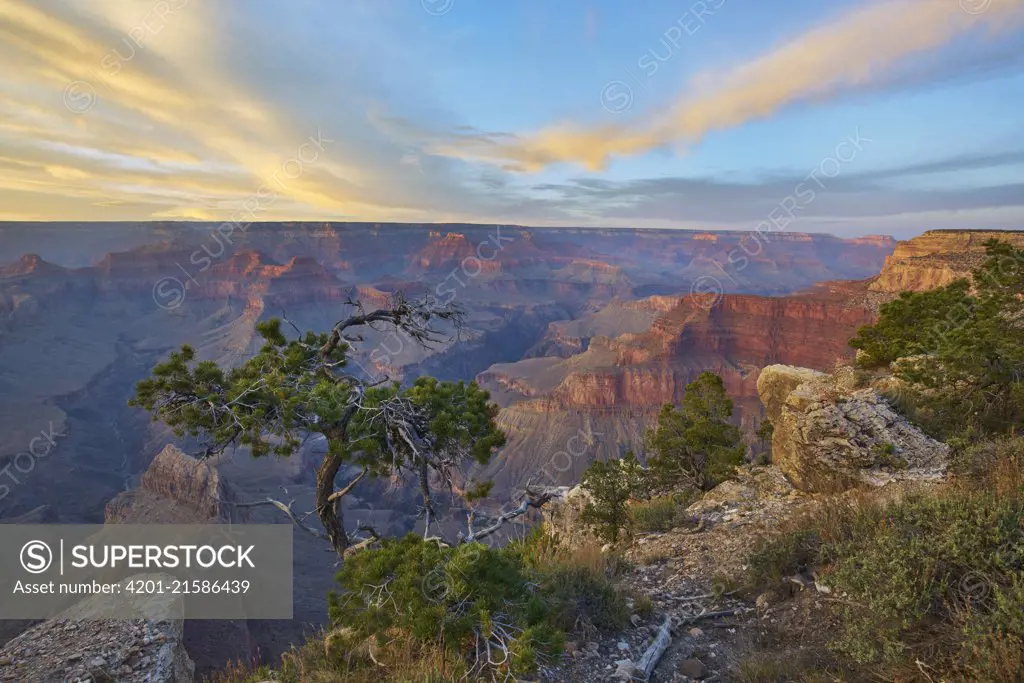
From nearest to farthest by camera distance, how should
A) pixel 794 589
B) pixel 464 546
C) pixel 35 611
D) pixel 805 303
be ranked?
A: pixel 464 546 → pixel 794 589 → pixel 35 611 → pixel 805 303

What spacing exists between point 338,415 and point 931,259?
68.0 meters

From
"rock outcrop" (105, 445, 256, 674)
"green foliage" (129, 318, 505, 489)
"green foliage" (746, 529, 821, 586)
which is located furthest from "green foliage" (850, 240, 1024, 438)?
"rock outcrop" (105, 445, 256, 674)

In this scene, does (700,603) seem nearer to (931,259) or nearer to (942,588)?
(942,588)

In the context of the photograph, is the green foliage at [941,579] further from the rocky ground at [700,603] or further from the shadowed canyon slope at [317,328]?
the shadowed canyon slope at [317,328]

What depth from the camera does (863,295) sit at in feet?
212

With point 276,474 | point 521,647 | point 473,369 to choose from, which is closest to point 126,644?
point 521,647

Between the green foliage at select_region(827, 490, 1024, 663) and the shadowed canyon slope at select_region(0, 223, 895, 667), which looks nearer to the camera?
the green foliage at select_region(827, 490, 1024, 663)

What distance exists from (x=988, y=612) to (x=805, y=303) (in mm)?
76306

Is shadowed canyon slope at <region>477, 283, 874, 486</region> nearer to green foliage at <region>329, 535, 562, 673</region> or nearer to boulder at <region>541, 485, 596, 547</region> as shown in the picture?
boulder at <region>541, 485, 596, 547</region>

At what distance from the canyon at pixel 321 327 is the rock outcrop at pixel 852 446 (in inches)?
340

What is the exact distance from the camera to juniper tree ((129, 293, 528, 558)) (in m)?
5.32

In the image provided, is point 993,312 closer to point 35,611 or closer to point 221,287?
point 35,611

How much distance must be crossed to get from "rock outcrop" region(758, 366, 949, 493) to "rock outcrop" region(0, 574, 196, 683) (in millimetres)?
11303

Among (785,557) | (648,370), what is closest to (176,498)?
(785,557)
